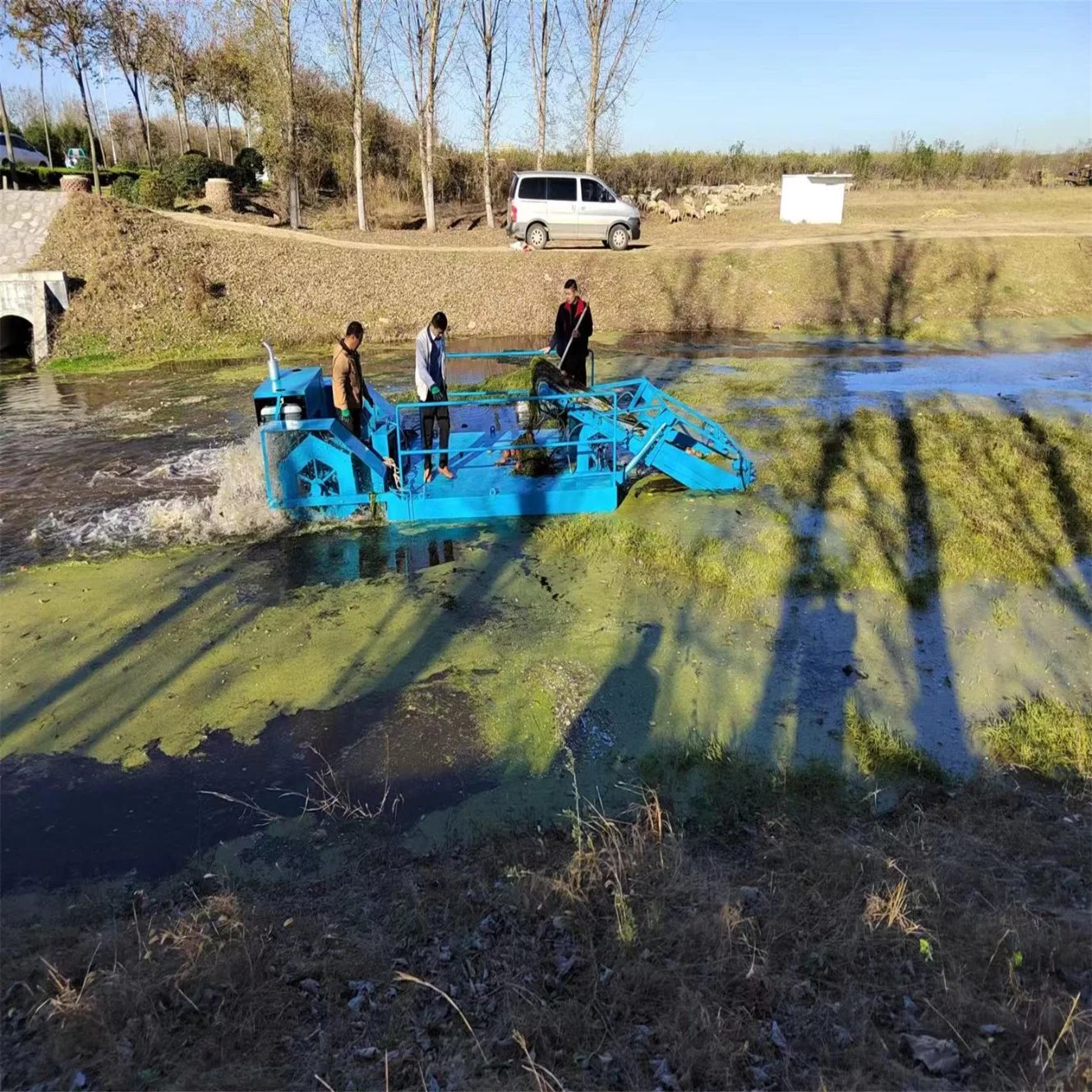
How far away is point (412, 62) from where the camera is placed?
27250 millimetres

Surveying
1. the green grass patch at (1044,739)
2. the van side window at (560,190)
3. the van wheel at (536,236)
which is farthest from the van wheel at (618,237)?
the green grass patch at (1044,739)

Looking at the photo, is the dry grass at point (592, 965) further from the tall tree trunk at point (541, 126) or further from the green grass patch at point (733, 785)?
the tall tree trunk at point (541, 126)

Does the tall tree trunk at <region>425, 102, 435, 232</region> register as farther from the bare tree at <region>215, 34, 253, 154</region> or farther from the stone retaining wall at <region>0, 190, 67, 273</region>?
the stone retaining wall at <region>0, 190, 67, 273</region>

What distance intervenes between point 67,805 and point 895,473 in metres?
8.28

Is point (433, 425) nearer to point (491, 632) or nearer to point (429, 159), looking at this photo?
point (491, 632)

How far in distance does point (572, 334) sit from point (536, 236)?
14.3 metres

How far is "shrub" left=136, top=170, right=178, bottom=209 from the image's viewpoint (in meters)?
27.6

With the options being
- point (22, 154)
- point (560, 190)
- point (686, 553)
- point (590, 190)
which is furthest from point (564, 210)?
point (22, 154)

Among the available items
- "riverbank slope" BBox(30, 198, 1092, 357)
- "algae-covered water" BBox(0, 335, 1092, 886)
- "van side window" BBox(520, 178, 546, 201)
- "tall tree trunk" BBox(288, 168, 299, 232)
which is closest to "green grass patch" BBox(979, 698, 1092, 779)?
"algae-covered water" BBox(0, 335, 1092, 886)

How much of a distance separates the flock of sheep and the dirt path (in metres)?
4.36

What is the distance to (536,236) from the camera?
76.6ft

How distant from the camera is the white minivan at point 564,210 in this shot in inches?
907

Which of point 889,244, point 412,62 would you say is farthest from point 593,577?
point 412,62

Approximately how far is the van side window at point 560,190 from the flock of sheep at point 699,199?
443 centimetres
